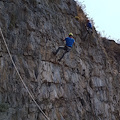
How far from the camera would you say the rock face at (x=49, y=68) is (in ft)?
22.9

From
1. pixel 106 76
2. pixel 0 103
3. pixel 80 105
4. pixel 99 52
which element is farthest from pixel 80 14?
pixel 0 103

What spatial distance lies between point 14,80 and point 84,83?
16.2 ft

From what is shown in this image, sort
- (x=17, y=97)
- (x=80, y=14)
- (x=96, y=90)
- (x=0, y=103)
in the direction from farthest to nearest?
1. (x=80, y=14)
2. (x=96, y=90)
3. (x=17, y=97)
4. (x=0, y=103)

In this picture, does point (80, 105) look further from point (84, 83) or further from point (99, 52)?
point (99, 52)

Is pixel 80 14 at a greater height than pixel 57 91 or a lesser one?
greater

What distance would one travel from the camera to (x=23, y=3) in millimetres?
8734

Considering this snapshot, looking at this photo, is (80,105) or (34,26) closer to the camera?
(34,26)

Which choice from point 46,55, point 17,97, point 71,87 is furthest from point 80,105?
point 17,97

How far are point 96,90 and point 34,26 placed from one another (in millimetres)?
5821

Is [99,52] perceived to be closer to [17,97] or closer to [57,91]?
[57,91]

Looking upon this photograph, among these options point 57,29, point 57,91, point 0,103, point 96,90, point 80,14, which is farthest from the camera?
point 80,14

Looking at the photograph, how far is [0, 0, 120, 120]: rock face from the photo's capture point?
6973 millimetres

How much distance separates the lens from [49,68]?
28.3 feet

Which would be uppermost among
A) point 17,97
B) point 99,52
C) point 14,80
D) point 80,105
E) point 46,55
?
point 99,52
